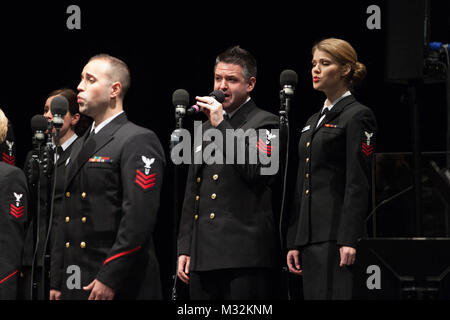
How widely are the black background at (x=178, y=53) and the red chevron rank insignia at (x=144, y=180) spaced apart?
1.59 metres

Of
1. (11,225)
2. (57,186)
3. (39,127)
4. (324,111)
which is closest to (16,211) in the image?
(11,225)

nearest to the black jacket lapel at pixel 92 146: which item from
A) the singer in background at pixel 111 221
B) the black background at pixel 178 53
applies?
the singer in background at pixel 111 221

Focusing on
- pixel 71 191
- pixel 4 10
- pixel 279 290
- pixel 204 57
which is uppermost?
pixel 4 10

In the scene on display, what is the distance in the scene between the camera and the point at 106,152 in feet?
10.4

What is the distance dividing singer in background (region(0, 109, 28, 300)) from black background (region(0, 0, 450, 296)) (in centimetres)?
152

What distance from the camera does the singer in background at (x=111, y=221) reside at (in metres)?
2.97

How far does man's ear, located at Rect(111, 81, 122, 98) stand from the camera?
3395 millimetres

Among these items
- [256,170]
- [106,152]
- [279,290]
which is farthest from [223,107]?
[279,290]

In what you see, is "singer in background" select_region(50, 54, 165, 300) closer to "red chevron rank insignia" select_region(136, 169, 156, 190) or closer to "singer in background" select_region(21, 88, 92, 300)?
"red chevron rank insignia" select_region(136, 169, 156, 190)

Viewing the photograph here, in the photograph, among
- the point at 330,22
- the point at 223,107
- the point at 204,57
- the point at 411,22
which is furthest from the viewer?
the point at 204,57

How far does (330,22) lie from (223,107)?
126 cm

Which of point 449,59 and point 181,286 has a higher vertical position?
point 449,59

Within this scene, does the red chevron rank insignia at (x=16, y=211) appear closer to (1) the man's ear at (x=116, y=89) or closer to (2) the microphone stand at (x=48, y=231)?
(2) the microphone stand at (x=48, y=231)
